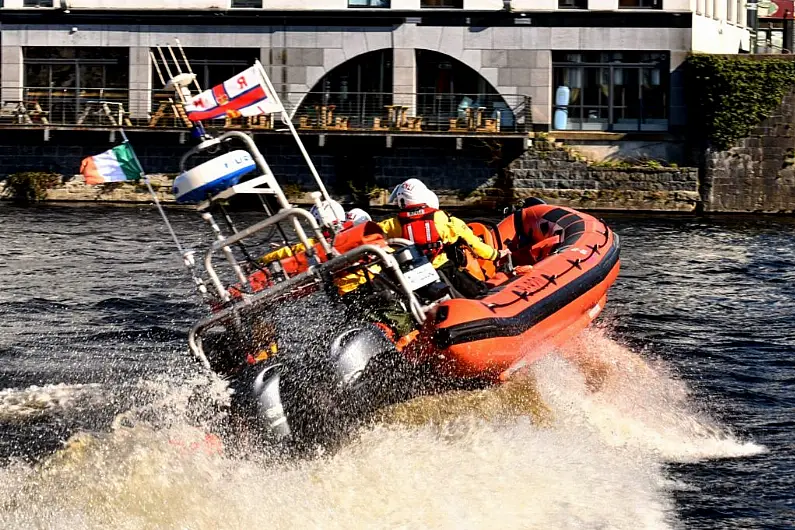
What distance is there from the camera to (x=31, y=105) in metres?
33.1

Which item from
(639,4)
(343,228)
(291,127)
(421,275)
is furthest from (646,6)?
(421,275)

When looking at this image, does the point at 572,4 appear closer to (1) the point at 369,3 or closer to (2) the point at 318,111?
(1) the point at 369,3

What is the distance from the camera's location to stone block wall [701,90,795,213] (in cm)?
3075

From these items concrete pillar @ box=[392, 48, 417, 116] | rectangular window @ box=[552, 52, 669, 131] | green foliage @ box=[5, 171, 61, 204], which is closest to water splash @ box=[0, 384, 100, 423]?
green foliage @ box=[5, 171, 61, 204]

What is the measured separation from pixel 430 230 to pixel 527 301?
1.00 metres

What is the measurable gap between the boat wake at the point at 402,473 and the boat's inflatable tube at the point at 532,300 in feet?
1.10

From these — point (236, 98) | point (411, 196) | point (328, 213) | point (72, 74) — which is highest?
point (72, 74)

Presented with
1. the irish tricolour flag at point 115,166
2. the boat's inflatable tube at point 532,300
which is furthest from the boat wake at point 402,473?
the irish tricolour flag at point 115,166

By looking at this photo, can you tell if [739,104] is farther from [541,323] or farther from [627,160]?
[541,323]

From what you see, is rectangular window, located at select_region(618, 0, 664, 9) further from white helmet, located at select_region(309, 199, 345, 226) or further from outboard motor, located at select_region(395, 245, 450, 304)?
outboard motor, located at select_region(395, 245, 450, 304)

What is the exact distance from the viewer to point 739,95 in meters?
30.8

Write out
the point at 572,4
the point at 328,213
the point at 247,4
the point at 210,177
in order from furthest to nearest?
the point at 247,4 → the point at 572,4 → the point at 328,213 → the point at 210,177

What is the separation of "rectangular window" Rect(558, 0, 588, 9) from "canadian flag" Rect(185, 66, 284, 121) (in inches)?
922

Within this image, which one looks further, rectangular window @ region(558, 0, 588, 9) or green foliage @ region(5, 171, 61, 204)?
rectangular window @ region(558, 0, 588, 9)
